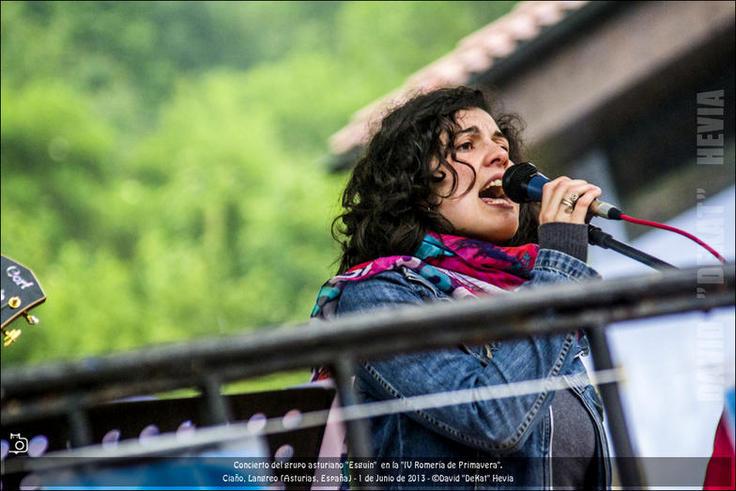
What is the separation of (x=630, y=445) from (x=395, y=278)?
2.52ft

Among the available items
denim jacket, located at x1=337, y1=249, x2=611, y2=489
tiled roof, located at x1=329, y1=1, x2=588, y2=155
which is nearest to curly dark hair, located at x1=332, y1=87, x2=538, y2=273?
denim jacket, located at x1=337, y1=249, x2=611, y2=489

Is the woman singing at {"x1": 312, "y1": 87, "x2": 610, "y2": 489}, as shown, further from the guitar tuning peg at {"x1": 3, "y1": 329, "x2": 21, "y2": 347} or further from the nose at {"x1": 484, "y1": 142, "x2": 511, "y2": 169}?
the guitar tuning peg at {"x1": 3, "y1": 329, "x2": 21, "y2": 347}

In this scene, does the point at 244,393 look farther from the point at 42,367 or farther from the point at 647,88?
→ the point at 647,88

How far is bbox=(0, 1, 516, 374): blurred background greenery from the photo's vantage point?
38.1 feet

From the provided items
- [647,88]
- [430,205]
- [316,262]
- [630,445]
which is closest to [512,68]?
[647,88]

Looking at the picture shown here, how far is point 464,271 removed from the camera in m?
2.11

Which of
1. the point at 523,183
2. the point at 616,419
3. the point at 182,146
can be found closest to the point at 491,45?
the point at 523,183

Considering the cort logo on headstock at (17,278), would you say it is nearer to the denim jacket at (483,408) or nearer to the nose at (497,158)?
the denim jacket at (483,408)

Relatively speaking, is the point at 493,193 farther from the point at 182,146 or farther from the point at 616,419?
the point at 182,146

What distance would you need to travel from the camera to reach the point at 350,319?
126 centimetres

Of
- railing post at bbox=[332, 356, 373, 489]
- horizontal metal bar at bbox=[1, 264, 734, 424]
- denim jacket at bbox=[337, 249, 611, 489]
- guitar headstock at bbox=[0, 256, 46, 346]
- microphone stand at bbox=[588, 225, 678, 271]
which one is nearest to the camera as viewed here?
horizontal metal bar at bbox=[1, 264, 734, 424]

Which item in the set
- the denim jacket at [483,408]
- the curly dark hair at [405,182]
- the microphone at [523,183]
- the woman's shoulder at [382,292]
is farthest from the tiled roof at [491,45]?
the denim jacket at [483,408]

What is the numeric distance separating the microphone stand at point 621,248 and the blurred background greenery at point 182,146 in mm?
9201

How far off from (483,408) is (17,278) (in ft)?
3.27
